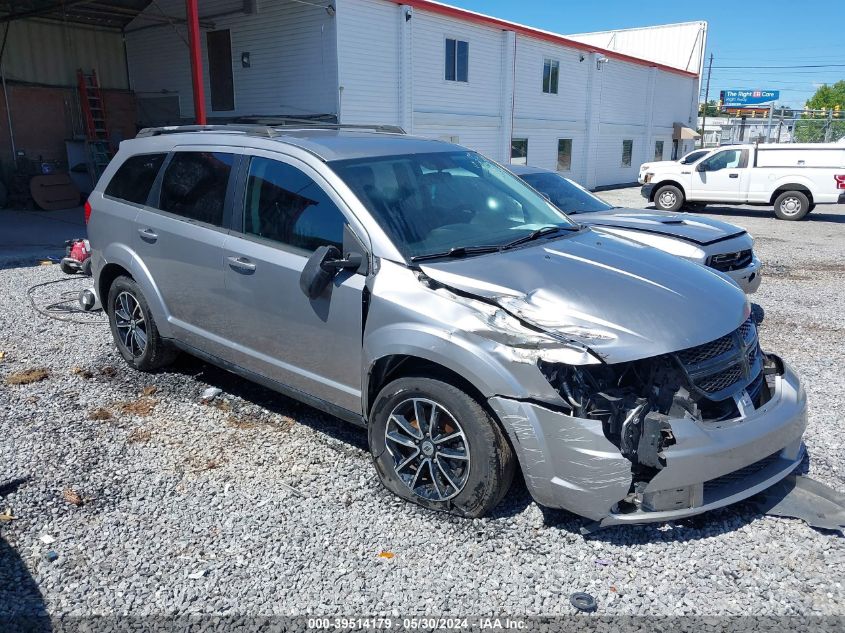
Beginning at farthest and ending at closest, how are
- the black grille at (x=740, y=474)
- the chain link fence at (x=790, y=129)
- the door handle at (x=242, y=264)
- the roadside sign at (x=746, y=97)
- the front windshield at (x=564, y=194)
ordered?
the roadside sign at (x=746, y=97), the chain link fence at (x=790, y=129), the front windshield at (x=564, y=194), the door handle at (x=242, y=264), the black grille at (x=740, y=474)

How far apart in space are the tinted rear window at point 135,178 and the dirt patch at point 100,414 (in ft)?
5.15

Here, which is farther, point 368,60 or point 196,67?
point 368,60

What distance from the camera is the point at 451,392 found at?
325 cm

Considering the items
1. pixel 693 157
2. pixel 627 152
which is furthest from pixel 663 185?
pixel 627 152

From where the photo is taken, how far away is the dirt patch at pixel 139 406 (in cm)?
481

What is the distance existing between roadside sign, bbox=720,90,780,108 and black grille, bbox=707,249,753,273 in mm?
74082

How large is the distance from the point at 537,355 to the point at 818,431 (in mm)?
2678

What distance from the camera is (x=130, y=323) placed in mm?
5438

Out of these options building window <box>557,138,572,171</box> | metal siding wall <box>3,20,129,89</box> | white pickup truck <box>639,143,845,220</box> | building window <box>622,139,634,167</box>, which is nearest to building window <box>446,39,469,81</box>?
white pickup truck <box>639,143,845,220</box>

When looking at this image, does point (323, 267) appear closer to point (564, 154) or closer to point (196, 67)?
point (196, 67)

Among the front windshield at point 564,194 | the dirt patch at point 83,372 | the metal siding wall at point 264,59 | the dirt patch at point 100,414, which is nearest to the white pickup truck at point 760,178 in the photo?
the metal siding wall at point 264,59

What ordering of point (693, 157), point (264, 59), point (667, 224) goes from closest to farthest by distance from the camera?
point (667, 224)
point (693, 157)
point (264, 59)

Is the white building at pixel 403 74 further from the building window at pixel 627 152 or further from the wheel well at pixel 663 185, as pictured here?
the wheel well at pixel 663 185

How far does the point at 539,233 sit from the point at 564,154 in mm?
24194
